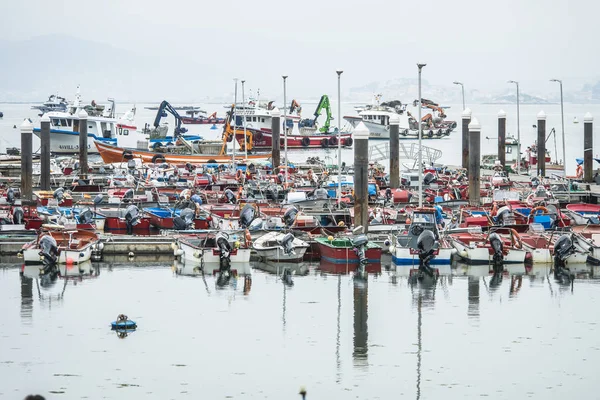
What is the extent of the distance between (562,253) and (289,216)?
942 centimetres

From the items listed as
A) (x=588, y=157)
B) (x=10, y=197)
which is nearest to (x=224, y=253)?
(x=10, y=197)

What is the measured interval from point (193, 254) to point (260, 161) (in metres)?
33.5

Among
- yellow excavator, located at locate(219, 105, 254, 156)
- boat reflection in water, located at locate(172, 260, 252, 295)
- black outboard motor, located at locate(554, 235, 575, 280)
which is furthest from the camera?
yellow excavator, located at locate(219, 105, 254, 156)

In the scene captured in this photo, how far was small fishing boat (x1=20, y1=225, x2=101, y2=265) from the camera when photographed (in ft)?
113

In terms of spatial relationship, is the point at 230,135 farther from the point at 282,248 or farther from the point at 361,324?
the point at 361,324

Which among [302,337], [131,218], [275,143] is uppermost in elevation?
[275,143]

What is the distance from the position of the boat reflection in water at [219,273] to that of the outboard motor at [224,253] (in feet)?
0.52

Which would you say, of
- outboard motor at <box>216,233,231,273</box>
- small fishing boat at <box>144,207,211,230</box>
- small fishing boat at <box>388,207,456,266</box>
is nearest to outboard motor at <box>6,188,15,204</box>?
small fishing boat at <box>144,207,211,230</box>

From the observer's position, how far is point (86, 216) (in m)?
40.3

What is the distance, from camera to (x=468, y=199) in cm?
4619

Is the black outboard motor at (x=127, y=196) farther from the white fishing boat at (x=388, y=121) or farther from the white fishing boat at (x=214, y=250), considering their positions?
the white fishing boat at (x=388, y=121)

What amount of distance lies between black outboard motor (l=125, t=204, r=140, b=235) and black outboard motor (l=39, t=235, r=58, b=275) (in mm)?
6805

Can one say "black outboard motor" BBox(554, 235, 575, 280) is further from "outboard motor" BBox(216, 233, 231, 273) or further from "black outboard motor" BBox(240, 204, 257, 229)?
"black outboard motor" BBox(240, 204, 257, 229)

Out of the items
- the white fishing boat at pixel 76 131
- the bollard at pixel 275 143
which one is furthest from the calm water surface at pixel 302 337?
the white fishing boat at pixel 76 131
